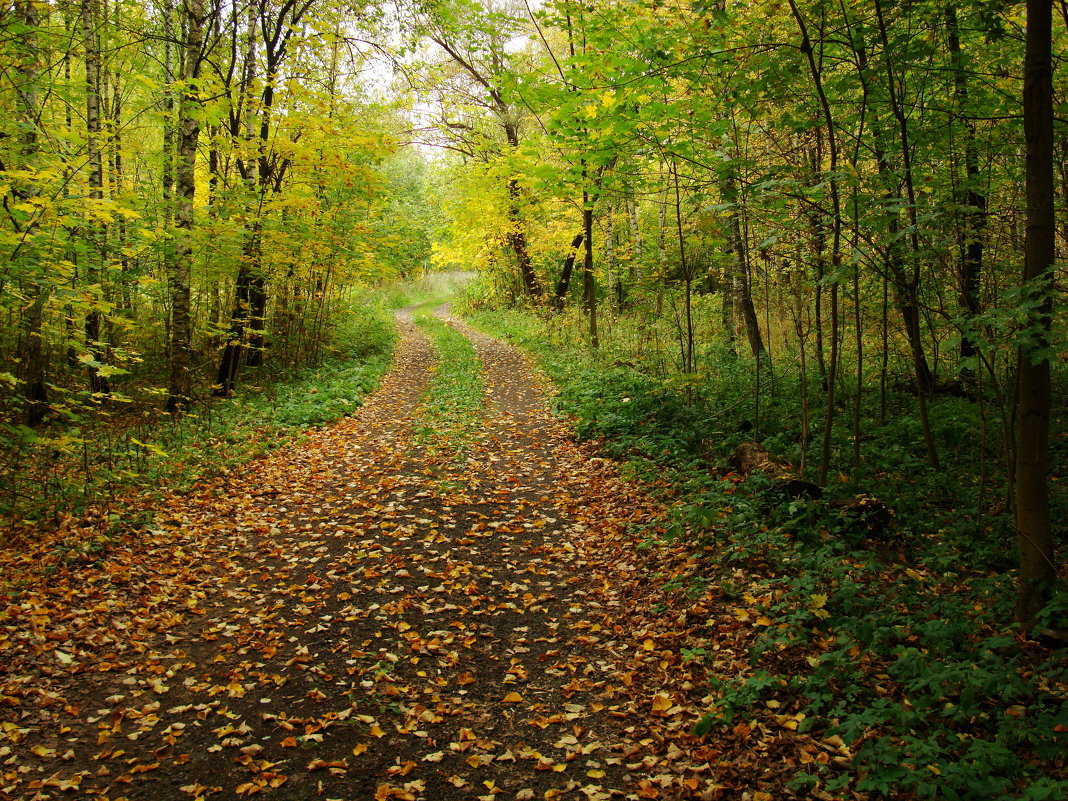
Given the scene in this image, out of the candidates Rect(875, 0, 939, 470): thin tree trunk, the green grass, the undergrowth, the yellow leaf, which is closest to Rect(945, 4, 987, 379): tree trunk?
Rect(875, 0, 939, 470): thin tree trunk

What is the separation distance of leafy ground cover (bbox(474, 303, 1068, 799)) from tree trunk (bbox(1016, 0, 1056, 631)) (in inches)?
28.0

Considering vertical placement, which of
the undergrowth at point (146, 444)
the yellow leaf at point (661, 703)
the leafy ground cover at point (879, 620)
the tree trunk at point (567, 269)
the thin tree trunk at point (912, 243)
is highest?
the tree trunk at point (567, 269)

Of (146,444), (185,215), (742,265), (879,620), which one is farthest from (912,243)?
(185,215)

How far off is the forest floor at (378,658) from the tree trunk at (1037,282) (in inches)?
77.9

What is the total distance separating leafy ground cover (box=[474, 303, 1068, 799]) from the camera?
309 cm

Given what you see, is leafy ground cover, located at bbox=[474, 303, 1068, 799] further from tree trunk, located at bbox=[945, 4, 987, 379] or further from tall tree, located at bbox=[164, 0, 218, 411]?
tall tree, located at bbox=[164, 0, 218, 411]

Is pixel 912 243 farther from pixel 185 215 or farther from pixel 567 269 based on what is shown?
pixel 567 269

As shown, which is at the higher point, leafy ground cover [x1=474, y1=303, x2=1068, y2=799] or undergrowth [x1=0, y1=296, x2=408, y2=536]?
undergrowth [x1=0, y1=296, x2=408, y2=536]

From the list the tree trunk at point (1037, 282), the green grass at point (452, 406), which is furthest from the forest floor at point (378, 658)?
the green grass at point (452, 406)

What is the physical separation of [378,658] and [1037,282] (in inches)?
205

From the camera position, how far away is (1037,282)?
331 centimetres

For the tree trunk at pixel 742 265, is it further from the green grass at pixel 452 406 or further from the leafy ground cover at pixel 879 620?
the green grass at pixel 452 406

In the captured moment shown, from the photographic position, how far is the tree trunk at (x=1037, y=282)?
351 centimetres

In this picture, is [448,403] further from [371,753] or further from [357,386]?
[371,753]
